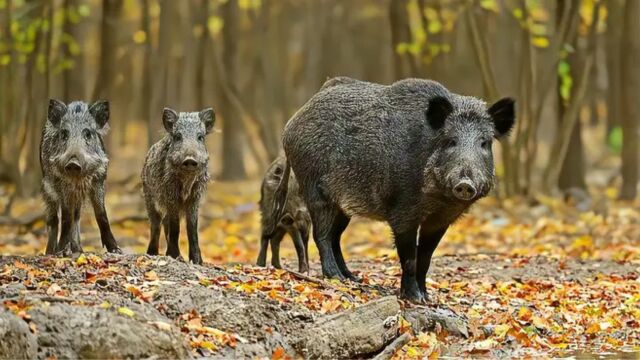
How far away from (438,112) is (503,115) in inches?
24.9

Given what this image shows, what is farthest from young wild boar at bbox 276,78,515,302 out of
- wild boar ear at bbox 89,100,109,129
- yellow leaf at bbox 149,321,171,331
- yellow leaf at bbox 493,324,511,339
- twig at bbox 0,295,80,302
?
twig at bbox 0,295,80,302

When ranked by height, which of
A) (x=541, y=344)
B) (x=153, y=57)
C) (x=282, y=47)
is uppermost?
(x=282, y=47)

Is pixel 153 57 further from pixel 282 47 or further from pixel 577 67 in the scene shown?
pixel 282 47

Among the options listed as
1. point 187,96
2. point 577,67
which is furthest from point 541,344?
point 187,96

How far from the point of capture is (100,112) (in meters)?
11.0

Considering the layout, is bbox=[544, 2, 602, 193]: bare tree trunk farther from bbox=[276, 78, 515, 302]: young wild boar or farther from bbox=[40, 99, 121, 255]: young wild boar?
bbox=[40, 99, 121, 255]: young wild boar

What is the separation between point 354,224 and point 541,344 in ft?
35.1

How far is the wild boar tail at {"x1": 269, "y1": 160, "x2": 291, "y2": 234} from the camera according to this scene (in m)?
12.1

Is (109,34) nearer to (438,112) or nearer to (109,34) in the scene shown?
(109,34)

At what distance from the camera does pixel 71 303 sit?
26.7ft

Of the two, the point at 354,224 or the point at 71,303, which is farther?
the point at 354,224

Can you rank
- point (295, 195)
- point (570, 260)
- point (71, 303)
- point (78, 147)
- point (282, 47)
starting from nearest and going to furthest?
point (71, 303) < point (78, 147) < point (295, 195) < point (570, 260) < point (282, 47)

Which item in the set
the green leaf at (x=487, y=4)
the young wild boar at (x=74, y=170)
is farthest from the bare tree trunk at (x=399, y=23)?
the young wild boar at (x=74, y=170)

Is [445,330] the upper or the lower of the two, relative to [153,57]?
lower
